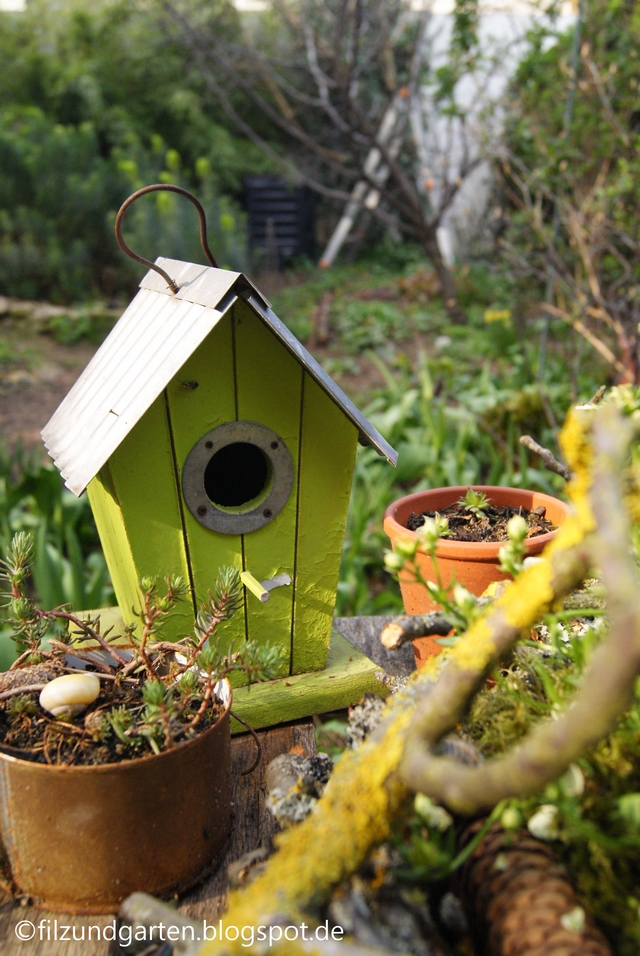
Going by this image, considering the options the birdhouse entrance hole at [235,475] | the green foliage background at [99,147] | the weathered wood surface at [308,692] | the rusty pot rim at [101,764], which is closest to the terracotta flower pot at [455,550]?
the weathered wood surface at [308,692]

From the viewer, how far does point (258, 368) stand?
124 centimetres

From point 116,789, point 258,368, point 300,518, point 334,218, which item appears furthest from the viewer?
point 334,218

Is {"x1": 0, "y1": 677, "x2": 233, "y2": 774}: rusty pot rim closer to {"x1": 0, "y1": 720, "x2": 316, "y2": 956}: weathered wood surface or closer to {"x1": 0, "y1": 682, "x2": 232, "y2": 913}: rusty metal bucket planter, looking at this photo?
{"x1": 0, "y1": 682, "x2": 232, "y2": 913}: rusty metal bucket planter

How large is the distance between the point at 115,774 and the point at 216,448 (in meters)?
0.57

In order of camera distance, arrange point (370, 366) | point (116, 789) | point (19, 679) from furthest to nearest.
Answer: point (370, 366)
point (19, 679)
point (116, 789)

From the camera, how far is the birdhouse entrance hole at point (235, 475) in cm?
148

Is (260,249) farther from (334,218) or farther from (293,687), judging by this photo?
(293,687)

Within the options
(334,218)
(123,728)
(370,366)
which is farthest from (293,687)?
(334,218)

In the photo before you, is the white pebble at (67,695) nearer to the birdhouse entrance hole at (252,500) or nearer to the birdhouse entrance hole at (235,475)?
the birdhouse entrance hole at (252,500)

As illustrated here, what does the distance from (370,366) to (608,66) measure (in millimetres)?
2550

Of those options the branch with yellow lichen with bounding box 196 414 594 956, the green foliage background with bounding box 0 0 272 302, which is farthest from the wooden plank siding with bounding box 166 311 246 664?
the green foliage background with bounding box 0 0 272 302

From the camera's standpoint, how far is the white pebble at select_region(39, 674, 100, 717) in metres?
0.88

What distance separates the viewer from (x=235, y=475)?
1516mm

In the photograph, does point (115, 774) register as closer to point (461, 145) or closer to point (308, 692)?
point (308, 692)
